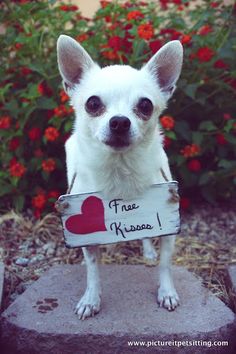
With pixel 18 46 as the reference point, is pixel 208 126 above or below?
below

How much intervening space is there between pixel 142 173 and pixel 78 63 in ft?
2.04

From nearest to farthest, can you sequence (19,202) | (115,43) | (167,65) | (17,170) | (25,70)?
(167,65)
(115,43)
(17,170)
(25,70)
(19,202)

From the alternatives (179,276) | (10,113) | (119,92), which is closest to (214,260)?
(179,276)

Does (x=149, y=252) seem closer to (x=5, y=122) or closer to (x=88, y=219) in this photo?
(x=88, y=219)

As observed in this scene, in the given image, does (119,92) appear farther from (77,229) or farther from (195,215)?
(195,215)

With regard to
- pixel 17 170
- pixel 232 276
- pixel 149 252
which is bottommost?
pixel 232 276

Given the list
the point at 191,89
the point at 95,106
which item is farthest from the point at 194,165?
the point at 95,106

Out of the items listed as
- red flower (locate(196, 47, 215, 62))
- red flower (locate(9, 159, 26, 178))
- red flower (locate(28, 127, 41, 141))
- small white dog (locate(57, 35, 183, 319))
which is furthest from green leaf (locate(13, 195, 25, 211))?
red flower (locate(196, 47, 215, 62))

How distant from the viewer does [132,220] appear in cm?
248

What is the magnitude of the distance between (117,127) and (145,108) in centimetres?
22

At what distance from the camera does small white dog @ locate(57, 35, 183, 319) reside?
7.66ft

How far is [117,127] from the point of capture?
2248 millimetres

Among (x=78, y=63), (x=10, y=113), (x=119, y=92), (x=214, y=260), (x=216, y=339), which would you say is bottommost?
(x=216, y=339)

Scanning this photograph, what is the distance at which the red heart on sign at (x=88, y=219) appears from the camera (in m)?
2.46
